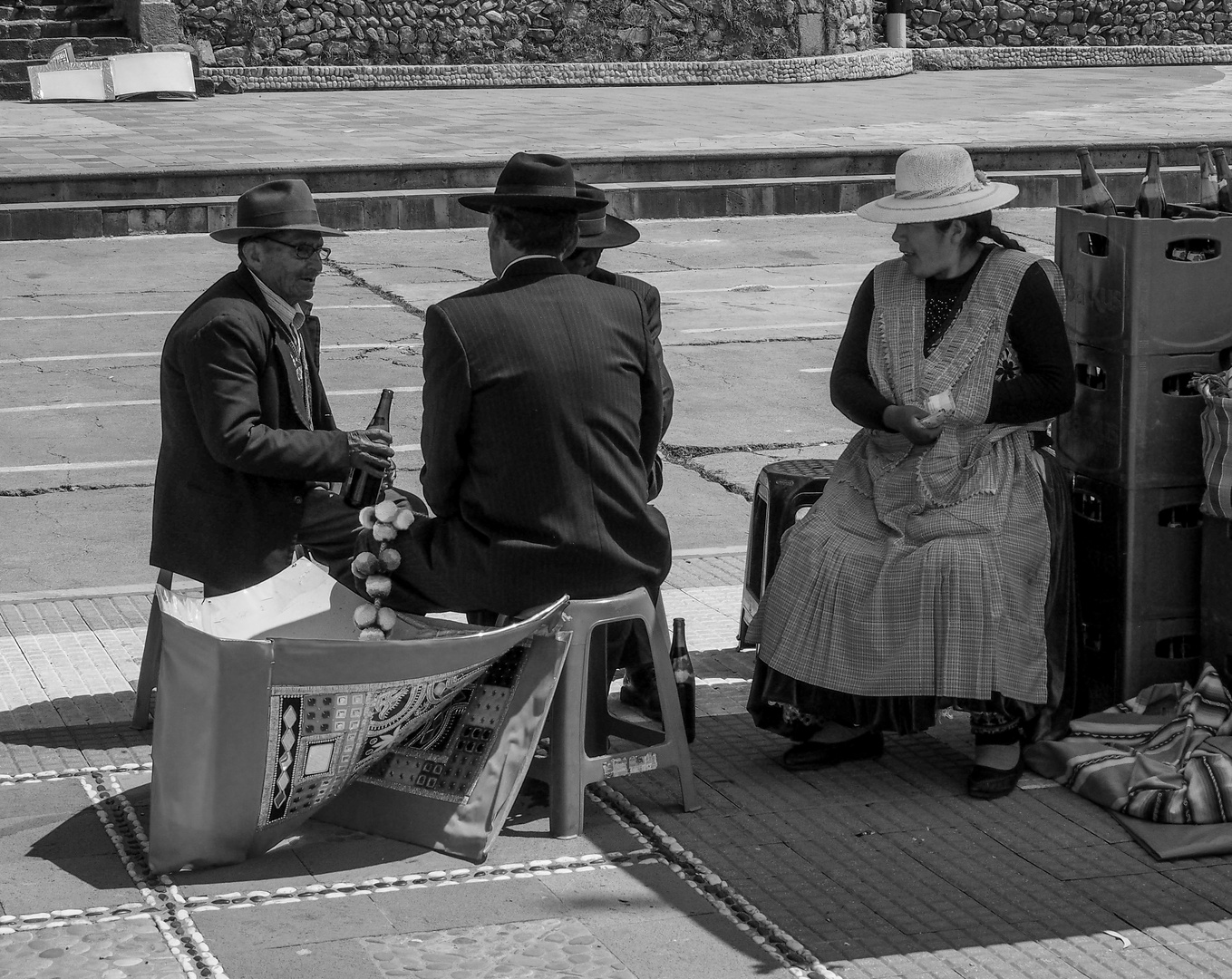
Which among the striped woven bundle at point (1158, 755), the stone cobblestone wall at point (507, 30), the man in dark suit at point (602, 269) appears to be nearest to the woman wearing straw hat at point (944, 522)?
the striped woven bundle at point (1158, 755)

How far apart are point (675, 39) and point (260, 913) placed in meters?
24.1

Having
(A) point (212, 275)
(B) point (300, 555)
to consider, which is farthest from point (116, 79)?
(B) point (300, 555)

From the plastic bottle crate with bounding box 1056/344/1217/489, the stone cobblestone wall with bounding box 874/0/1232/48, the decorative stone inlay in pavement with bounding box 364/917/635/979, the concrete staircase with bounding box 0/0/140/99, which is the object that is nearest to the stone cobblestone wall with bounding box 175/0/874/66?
the concrete staircase with bounding box 0/0/140/99

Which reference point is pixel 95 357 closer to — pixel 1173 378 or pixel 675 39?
pixel 1173 378

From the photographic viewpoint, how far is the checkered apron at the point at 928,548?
4.25m

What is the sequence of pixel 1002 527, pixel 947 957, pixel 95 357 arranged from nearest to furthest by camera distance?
pixel 947 957
pixel 1002 527
pixel 95 357

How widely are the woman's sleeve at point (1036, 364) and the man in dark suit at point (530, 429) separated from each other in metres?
0.91

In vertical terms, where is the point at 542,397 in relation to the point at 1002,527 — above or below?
above

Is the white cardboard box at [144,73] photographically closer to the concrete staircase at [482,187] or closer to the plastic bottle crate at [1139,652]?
the concrete staircase at [482,187]

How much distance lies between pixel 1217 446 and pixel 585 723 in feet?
5.44

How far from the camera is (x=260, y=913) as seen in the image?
3.64 m

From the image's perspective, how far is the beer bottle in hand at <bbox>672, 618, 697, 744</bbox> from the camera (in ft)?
15.4

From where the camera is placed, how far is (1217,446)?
4332mm

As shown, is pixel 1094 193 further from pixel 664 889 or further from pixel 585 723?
pixel 664 889
